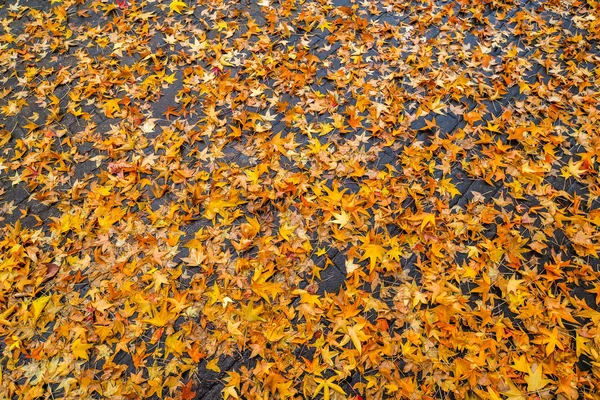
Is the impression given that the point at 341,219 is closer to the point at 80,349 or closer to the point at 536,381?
the point at 536,381

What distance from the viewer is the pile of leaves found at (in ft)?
7.63

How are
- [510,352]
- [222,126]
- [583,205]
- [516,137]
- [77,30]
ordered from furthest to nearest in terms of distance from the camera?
[77,30]
[222,126]
[516,137]
[583,205]
[510,352]

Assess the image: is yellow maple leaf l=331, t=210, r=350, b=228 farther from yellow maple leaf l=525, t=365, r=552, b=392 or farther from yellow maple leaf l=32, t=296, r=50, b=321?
yellow maple leaf l=32, t=296, r=50, b=321

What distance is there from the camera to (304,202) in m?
2.91

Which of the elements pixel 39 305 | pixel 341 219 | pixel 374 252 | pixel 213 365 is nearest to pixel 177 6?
pixel 341 219

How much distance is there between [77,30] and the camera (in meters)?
4.21

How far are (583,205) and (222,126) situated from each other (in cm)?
294

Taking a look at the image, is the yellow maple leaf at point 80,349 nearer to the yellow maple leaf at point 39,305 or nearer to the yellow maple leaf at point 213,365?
the yellow maple leaf at point 39,305

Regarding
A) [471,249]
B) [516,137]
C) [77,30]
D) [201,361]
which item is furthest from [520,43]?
[77,30]

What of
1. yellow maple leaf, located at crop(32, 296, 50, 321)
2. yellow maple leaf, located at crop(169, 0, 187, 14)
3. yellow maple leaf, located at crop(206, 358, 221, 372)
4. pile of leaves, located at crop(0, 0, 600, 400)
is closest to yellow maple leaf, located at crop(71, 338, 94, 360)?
pile of leaves, located at crop(0, 0, 600, 400)

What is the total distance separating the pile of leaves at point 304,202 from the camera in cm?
232

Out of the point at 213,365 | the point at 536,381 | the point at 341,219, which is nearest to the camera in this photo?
the point at 536,381

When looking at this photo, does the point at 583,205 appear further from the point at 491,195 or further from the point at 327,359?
the point at 327,359

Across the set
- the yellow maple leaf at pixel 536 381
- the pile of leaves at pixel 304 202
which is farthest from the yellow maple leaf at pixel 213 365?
the yellow maple leaf at pixel 536 381
